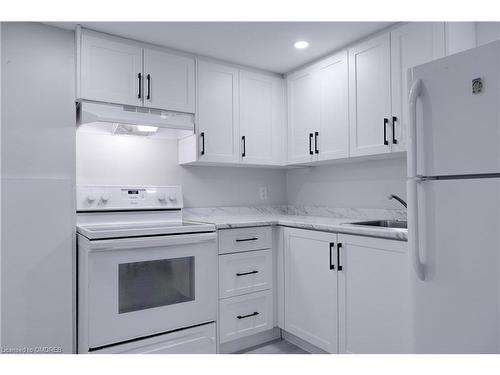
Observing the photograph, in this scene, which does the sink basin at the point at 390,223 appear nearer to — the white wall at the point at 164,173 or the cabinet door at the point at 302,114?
the cabinet door at the point at 302,114

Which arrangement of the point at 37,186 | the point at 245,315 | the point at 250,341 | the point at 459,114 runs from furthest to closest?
the point at 250,341 < the point at 245,315 < the point at 37,186 < the point at 459,114

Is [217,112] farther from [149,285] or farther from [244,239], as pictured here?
[149,285]

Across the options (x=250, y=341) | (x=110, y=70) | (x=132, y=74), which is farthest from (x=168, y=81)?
(x=250, y=341)

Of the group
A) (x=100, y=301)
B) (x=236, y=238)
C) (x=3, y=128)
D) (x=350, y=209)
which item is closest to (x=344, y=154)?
(x=350, y=209)

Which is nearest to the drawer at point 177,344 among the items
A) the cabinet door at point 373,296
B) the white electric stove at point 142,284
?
the white electric stove at point 142,284

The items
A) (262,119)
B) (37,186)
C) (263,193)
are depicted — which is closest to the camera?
(37,186)

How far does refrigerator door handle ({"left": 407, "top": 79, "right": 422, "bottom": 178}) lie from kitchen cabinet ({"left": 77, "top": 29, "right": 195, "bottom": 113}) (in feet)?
4.99

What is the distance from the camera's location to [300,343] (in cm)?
246

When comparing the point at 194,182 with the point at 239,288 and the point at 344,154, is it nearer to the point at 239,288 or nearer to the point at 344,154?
the point at 239,288

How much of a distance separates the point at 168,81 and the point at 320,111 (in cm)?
111

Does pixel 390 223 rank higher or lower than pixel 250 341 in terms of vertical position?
higher

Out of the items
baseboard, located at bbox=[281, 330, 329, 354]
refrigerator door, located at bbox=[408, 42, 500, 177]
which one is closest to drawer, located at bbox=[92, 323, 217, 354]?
baseboard, located at bbox=[281, 330, 329, 354]

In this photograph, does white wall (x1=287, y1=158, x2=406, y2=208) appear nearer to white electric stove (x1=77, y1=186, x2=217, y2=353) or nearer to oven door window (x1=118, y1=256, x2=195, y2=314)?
white electric stove (x1=77, y1=186, x2=217, y2=353)

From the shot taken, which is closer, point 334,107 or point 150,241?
point 150,241
